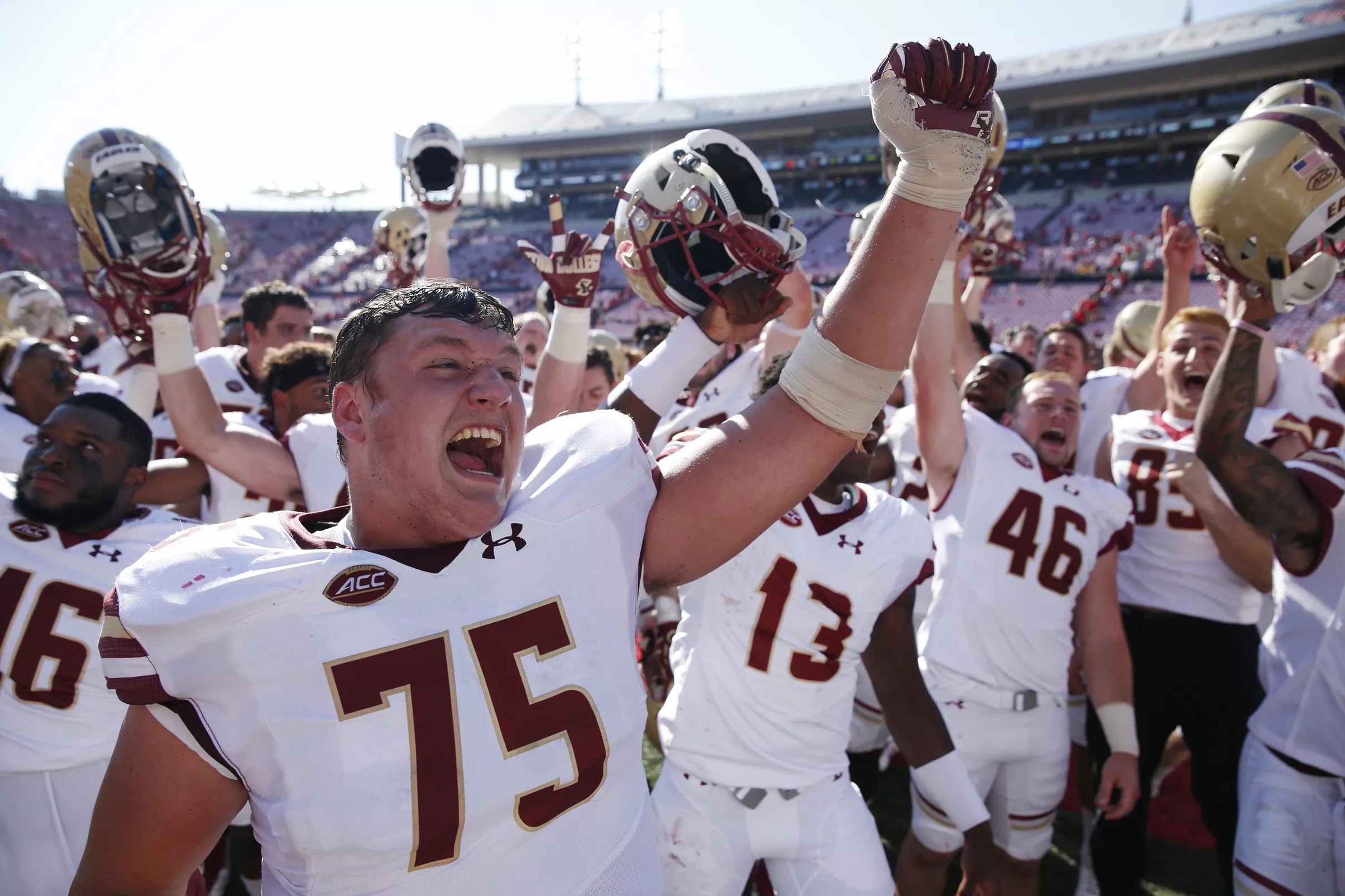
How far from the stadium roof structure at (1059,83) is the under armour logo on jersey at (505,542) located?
20913mm

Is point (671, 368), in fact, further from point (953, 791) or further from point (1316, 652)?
point (1316, 652)

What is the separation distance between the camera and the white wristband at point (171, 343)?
8.84 feet

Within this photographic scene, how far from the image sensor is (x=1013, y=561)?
3.30m

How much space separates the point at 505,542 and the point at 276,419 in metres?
2.65

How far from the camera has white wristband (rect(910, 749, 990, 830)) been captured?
8.34ft

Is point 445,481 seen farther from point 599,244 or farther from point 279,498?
point 279,498

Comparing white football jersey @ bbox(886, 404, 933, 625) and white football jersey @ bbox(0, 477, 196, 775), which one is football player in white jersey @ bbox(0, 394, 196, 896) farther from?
white football jersey @ bbox(886, 404, 933, 625)

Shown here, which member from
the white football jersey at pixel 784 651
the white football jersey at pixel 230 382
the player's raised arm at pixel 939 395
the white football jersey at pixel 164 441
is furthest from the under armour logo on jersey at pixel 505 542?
the white football jersey at pixel 164 441

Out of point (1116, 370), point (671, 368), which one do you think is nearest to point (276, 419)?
point (671, 368)

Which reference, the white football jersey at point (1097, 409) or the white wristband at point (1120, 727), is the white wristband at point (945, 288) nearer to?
the white wristband at point (1120, 727)

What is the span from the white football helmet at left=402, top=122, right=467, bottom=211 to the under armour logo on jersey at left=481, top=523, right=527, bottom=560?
3.75 metres

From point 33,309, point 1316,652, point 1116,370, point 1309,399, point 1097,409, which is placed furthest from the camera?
point 33,309

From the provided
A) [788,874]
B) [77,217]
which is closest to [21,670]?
[77,217]

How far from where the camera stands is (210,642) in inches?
50.6
